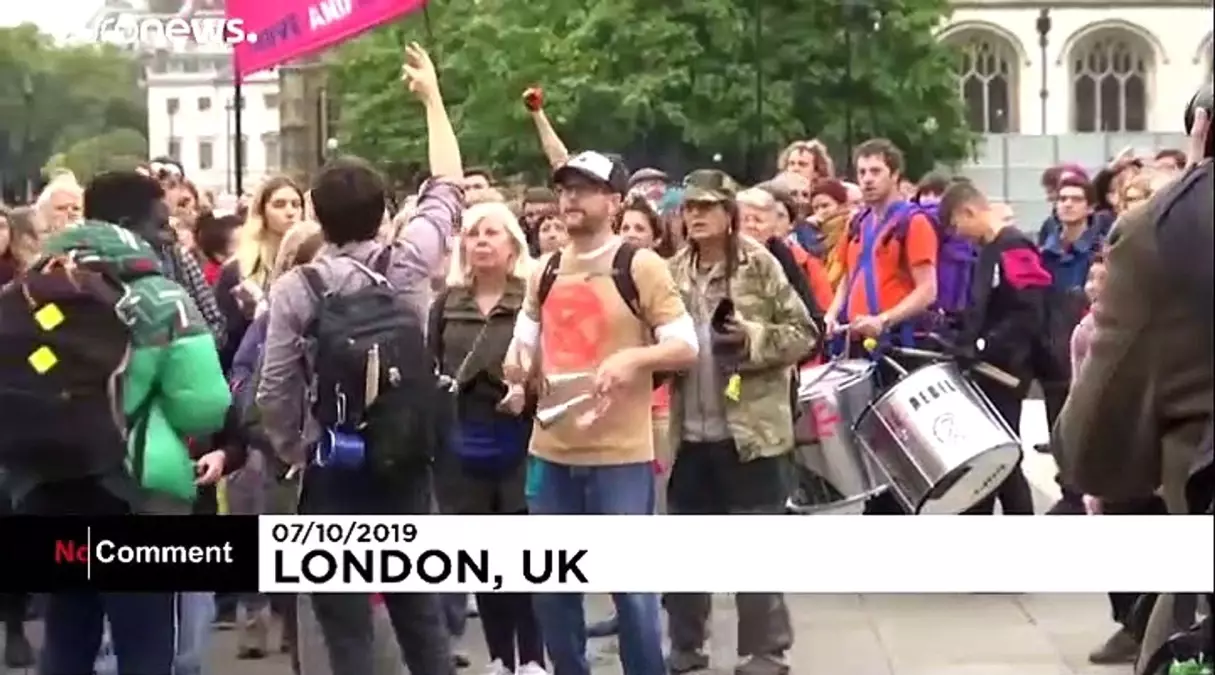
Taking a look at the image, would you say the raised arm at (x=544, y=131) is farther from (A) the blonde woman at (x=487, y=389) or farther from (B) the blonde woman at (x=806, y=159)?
(B) the blonde woman at (x=806, y=159)

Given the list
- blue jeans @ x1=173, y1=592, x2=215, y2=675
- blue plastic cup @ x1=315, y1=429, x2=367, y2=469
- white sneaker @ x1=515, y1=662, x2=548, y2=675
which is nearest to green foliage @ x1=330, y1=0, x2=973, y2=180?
blue plastic cup @ x1=315, y1=429, x2=367, y2=469

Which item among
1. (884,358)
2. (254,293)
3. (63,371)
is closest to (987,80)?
(884,358)

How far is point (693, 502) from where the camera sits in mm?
4074

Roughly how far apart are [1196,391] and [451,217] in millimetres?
1361

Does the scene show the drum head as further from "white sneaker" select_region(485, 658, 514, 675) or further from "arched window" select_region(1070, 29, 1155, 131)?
"white sneaker" select_region(485, 658, 514, 675)

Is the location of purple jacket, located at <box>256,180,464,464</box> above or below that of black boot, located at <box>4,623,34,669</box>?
above

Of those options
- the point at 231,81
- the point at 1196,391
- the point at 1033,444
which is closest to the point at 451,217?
the point at 231,81

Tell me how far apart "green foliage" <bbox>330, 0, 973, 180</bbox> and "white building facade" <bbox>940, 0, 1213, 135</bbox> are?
6 cm

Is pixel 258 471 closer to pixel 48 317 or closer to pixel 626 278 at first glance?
pixel 48 317

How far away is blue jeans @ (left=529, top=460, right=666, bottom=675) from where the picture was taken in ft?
13.0

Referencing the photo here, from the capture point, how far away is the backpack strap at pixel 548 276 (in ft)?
14.1

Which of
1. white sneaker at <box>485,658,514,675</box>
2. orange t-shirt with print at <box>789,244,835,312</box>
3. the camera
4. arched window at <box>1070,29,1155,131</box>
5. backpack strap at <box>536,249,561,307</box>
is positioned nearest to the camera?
the camera

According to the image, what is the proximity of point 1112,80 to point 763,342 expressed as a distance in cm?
91

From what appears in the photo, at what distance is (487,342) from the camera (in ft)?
14.2
